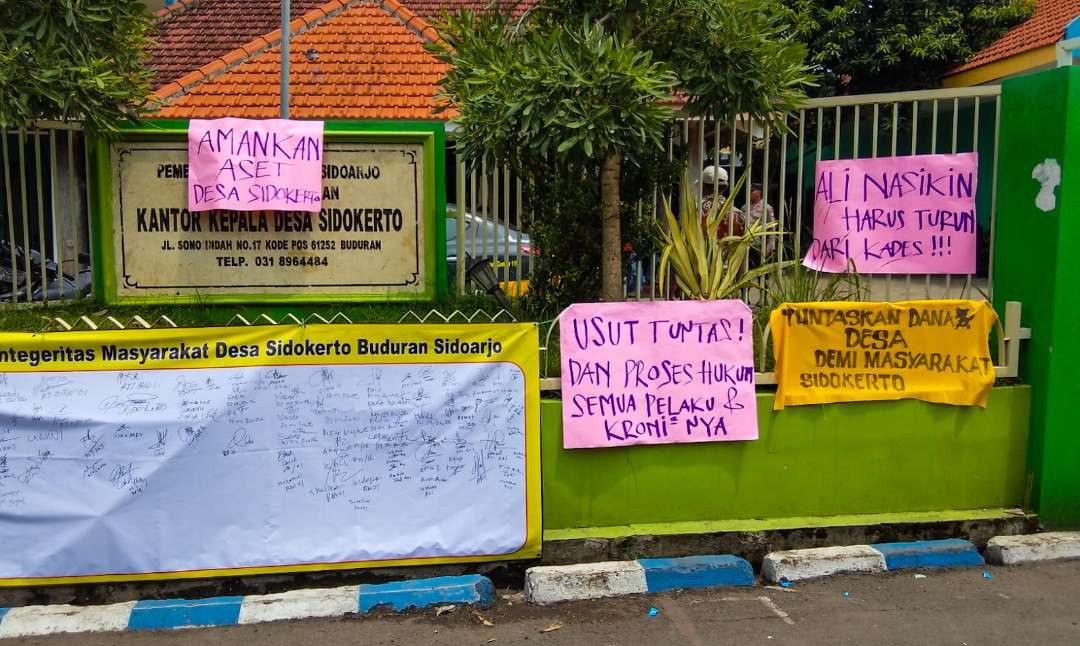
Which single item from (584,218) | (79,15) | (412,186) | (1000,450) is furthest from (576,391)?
(79,15)

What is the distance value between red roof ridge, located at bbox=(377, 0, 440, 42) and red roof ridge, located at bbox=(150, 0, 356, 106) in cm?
49

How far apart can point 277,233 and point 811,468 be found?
357cm

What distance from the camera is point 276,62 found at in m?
14.1

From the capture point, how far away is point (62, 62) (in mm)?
5422

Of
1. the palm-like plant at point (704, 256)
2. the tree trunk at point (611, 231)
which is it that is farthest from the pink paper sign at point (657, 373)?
the tree trunk at point (611, 231)

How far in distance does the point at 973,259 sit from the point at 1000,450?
1.15 metres

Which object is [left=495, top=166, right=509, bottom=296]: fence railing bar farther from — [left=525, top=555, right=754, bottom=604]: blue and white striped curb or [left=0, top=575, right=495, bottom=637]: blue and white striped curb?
[left=0, top=575, right=495, bottom=637]: blue and white striped curb

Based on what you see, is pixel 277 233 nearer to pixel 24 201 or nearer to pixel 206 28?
pixel 24 201

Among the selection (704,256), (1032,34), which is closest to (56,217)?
(704,256)

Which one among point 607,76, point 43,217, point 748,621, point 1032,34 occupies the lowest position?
point 748,621

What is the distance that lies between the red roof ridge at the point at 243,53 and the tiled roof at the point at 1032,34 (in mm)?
9453

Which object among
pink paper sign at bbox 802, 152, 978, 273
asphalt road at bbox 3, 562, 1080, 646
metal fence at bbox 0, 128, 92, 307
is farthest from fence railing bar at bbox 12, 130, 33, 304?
pink paper sign at bbox 802, 152, 978, 273

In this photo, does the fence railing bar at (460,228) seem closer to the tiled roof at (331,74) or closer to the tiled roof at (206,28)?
the tiled roof at (331,74)

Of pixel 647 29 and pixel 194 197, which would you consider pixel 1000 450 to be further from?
pixel 194 197
